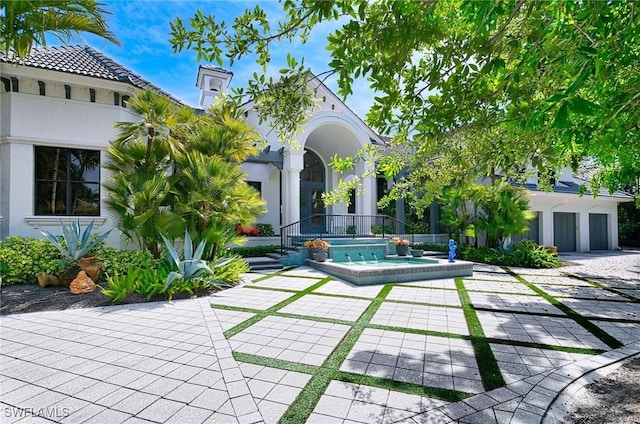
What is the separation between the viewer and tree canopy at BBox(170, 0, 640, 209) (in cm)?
265

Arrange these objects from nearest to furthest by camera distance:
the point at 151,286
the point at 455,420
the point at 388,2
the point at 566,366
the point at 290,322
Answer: the point at 455,420 < the point at 388,2 < the point at 566,366 < the point at 290,322 < the point at 151,286

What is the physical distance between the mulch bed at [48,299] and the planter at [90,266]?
0.56m

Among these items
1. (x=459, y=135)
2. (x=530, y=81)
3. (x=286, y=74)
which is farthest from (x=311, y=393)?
(x=530, y=81)

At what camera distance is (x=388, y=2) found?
3107 millimetres

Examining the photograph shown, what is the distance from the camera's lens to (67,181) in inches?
387

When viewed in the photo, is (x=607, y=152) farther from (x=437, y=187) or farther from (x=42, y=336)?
(x=42, y=336)

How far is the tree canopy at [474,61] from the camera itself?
2648mm

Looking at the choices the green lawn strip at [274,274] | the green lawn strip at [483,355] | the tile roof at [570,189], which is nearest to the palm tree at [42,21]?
the green lawn strip at [274,274]

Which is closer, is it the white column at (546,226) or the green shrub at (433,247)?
the green shrub at (433,247)

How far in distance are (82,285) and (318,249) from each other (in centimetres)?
736

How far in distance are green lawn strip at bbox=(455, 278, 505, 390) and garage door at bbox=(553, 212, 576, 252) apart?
16917mm

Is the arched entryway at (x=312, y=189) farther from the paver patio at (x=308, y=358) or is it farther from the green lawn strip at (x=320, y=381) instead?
the green lawn strip at (x=320, y=381)

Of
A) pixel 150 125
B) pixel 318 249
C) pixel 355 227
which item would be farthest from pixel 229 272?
pixel 355 227

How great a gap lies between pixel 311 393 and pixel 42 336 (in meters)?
4.48
